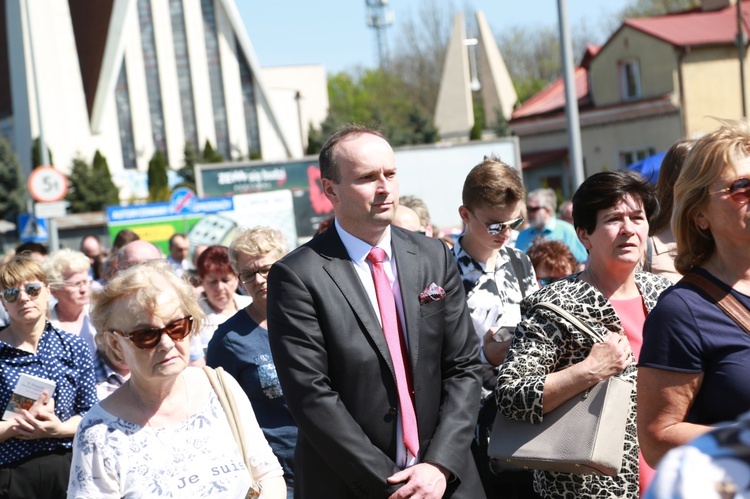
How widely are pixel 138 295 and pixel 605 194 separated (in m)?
1.95

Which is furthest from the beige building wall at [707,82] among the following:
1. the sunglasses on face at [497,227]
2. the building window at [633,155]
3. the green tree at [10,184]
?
the sunglasses on face at [497,227]

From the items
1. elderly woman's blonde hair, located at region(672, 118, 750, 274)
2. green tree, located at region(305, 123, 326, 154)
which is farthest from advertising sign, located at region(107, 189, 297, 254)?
green tree, located at region(305, 123, 326, 154)

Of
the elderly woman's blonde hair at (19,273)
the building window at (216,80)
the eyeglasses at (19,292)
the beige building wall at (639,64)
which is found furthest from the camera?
the building window at (216,80)

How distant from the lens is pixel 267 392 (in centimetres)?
519

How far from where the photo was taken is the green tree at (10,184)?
54.0 metres

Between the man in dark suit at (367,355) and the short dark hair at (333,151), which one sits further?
the short dark hair at (333,151)

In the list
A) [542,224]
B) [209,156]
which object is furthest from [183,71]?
[542,224]

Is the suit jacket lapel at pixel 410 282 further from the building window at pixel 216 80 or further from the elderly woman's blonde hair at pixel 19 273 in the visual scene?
the building window at pixel 216 80

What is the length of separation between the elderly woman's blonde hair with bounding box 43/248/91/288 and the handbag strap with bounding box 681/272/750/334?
17.3ft

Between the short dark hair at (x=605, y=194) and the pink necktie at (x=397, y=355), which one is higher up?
the short dark hair at (x=605, y=194)

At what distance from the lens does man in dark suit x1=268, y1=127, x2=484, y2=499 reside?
12.5 feet

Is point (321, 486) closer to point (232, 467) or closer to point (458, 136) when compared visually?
point (232, 467)

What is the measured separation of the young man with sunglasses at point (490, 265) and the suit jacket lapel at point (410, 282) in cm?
113

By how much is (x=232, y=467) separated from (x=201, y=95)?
6156cm
